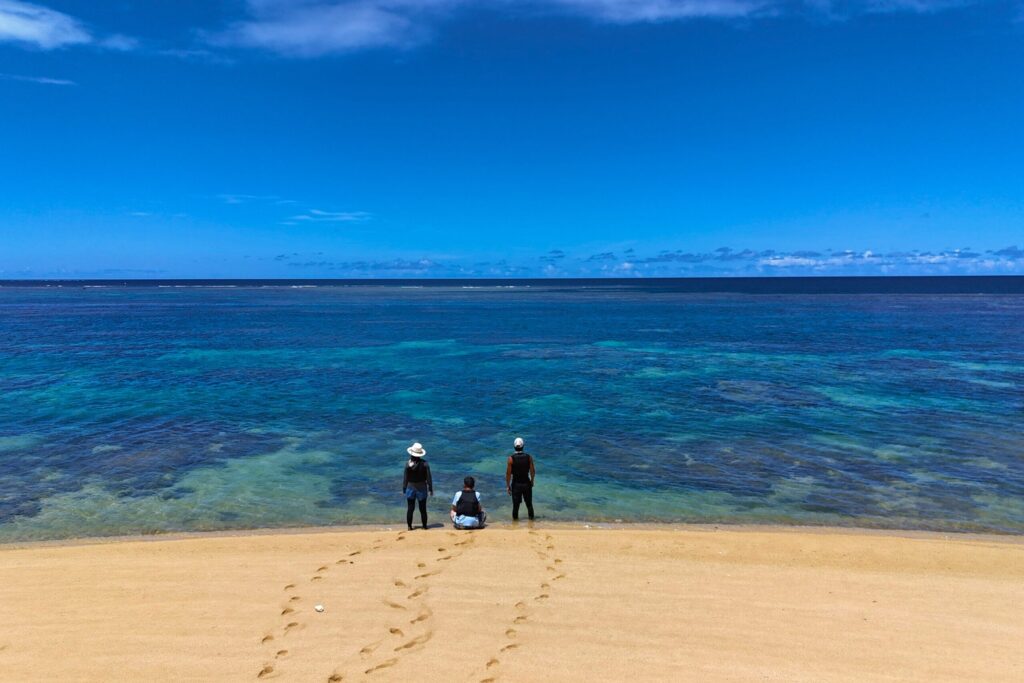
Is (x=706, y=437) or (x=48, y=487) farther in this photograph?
(x=706, y=437)

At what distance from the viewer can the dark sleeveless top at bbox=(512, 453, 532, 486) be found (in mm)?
15219

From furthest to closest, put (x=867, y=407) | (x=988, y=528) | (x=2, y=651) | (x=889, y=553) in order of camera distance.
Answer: (x=867, y=407)
(x=988, y=528)
(x=889, y=553)
(x=2, y=651)

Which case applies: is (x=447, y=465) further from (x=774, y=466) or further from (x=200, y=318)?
(x=200, y=318)

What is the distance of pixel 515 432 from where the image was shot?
24688 mm

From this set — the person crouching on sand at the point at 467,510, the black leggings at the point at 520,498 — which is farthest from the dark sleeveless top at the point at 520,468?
the person crouching on sand at the point at 467,510

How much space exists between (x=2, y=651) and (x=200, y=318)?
271 feet

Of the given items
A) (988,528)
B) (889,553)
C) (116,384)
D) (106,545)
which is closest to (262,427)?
(106,545)

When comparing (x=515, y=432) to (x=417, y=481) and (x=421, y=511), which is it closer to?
(x=421, y=511)

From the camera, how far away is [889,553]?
13461mm

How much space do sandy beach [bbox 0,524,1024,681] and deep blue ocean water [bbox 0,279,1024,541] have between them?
2.62 metres

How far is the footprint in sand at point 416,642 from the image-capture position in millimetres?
9000

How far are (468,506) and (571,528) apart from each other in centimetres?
259

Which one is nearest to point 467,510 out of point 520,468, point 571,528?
point 520,468

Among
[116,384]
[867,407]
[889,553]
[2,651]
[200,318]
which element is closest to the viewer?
[2,651]
